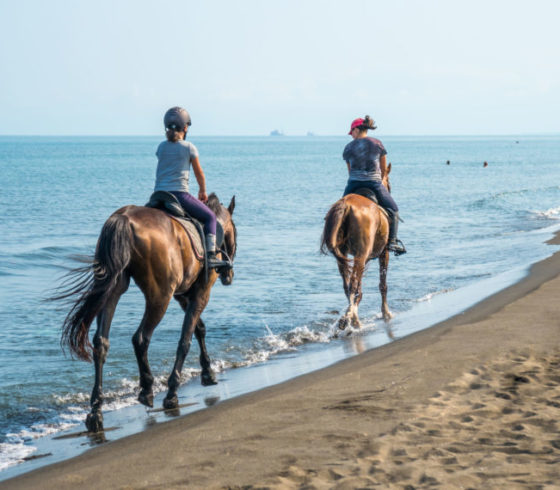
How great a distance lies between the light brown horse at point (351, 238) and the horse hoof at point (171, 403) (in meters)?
4.14

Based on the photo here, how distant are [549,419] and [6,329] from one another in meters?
9.34

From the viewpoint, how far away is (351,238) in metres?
11.5

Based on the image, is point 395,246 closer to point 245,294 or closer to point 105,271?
point 245,294

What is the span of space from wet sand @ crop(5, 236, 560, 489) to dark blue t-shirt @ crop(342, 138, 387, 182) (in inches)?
170

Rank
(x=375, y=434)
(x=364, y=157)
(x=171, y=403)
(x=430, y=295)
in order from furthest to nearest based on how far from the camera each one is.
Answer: (x=430, y=295), (x=364, y=157), (x=171, y=403), (x=375, y=434)

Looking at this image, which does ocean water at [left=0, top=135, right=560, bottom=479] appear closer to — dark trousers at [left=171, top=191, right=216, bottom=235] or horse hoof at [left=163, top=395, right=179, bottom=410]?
horse hoof at [left=163, top=395, right=179, bottom=410]

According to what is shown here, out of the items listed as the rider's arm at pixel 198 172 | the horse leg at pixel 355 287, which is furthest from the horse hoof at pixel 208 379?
the horse leg at pixel 355 287

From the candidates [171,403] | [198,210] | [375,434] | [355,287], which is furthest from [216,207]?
[375,434]

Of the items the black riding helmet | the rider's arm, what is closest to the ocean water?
the rider's arm

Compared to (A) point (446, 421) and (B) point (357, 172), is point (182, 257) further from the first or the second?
(B) point (357, 172)

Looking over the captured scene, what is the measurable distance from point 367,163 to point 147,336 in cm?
570

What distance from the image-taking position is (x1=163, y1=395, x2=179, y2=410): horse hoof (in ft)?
25.3

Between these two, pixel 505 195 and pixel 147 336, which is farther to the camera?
pixel 505 195

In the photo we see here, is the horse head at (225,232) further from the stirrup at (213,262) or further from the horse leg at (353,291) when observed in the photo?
the horse leg at (353,291)
